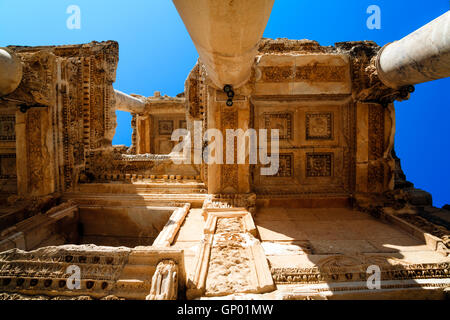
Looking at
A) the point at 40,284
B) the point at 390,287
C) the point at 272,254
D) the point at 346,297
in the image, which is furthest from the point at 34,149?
the point at 390,287

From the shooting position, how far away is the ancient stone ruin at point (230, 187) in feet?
6.41

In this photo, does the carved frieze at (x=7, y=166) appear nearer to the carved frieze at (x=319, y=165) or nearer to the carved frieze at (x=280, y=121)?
the carved frieze at (x=280, y=121)

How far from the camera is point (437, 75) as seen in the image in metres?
2.71

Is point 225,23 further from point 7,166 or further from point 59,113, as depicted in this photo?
point 7,166

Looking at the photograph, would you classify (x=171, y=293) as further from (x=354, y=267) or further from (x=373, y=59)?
(x=373, y=59)

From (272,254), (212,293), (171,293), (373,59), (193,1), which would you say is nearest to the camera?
(193,1)

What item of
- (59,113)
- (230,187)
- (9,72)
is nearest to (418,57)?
(230,187)

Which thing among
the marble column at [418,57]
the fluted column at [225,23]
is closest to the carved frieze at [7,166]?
the fluted column at [225,23]

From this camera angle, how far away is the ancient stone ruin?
6.41 feet

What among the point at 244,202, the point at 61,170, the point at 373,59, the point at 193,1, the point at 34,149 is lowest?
the point at 244,202

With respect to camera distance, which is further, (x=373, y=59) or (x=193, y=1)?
(x=373, y=59)

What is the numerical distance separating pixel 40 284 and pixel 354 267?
3.02 metres

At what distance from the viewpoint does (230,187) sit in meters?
4.11

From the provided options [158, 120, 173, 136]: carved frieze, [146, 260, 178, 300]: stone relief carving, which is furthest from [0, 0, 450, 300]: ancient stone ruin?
[158, 120, 173, 136]: carved frieze
